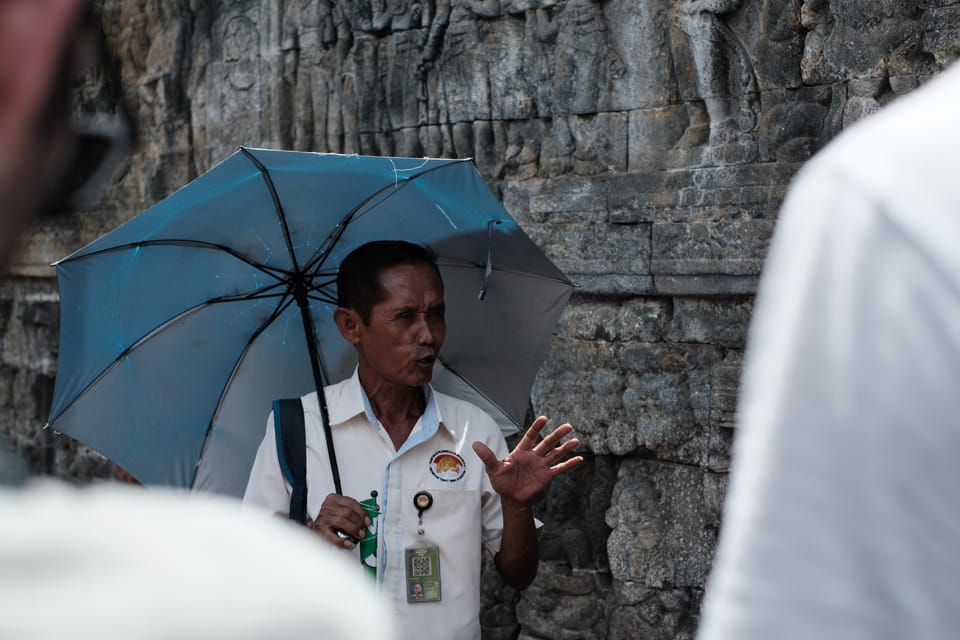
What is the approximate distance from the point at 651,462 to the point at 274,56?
386 centimetres

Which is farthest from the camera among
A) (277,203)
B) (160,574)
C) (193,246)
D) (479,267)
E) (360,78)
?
(360,78)

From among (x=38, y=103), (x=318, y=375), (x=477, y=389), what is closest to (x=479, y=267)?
(x=477, y=389)

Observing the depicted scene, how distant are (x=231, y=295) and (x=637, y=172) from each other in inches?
113

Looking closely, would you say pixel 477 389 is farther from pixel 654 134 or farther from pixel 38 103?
pixel 38 103

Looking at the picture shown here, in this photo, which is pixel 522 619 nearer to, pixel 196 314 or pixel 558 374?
pixel 558 374

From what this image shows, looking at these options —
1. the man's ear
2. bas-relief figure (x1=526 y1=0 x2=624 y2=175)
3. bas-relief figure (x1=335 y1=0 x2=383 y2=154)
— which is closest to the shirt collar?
the man's ear

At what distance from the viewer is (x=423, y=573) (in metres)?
3.42

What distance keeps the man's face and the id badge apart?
0.52 meters

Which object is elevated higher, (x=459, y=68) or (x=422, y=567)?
(x=459, y=68)

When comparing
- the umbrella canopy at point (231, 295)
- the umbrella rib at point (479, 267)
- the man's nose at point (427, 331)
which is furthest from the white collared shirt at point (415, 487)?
the umbrella rib at point (479, 267)

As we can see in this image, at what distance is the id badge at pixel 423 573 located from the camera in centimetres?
341

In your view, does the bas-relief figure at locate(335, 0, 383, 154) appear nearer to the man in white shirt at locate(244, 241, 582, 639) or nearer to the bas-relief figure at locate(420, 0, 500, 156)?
the bas-relief figure at locate(420, 0, 500, 156)

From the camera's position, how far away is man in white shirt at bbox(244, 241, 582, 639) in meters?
3.41

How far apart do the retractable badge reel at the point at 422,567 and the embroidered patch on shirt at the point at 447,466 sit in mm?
103
